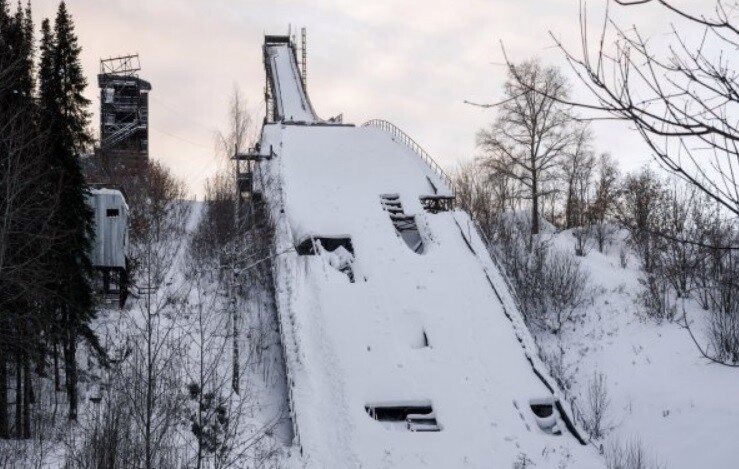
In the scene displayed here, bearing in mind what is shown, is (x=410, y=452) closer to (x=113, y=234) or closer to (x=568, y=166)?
(x=113, y=234)

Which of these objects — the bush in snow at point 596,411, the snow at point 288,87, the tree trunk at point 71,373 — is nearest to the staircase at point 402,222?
the bush in snow at point 596,411

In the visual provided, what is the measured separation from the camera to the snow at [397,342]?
17031 millimetres

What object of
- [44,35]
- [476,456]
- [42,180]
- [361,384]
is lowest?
[476,456]

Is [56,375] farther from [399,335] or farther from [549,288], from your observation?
[549,288]

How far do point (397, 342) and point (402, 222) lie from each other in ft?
24.9

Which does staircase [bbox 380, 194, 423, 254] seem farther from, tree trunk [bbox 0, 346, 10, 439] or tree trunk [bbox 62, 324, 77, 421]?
tree trunk [bbox 0, 346, 10, 439]

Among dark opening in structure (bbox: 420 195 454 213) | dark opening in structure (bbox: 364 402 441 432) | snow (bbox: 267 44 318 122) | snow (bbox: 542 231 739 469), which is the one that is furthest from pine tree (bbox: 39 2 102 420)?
snow (bbox: 267 44 318 122)

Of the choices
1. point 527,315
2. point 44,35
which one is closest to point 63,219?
point 44,35

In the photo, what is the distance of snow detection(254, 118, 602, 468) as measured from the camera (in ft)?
55.9

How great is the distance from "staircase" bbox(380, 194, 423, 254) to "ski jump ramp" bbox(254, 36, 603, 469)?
5 centimetres

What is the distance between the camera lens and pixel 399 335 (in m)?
20.5

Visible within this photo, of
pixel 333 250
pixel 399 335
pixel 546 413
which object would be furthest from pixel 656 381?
pixel 333 250

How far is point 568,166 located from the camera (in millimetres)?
41594

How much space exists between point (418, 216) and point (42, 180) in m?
12.5
